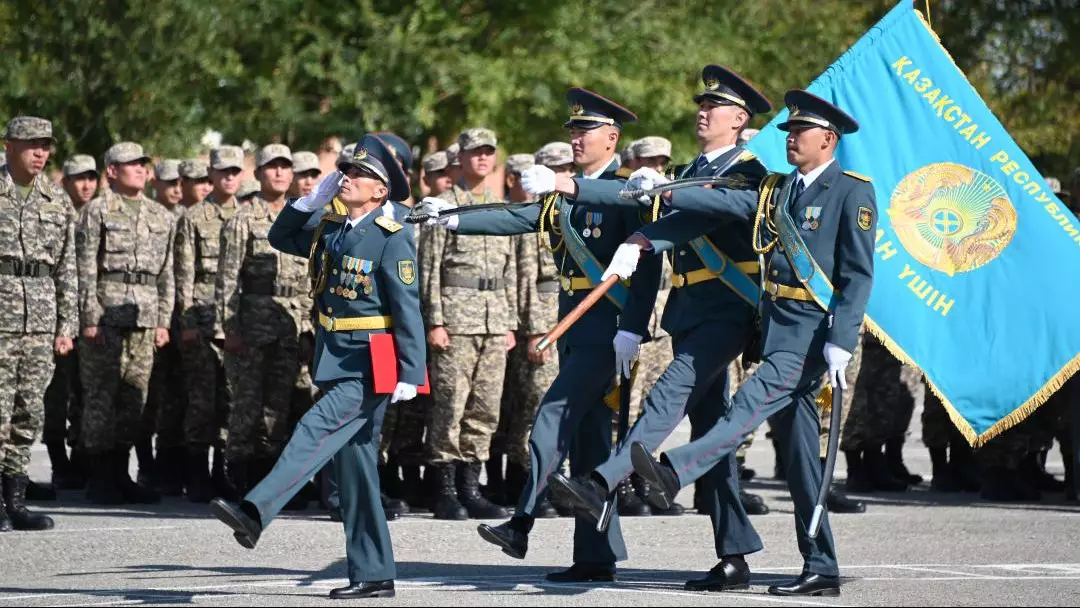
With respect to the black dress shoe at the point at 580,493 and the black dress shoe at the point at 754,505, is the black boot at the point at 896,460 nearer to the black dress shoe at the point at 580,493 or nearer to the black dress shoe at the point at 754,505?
the black dress shoe at the point at 754,505

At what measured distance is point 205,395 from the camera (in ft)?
46.0

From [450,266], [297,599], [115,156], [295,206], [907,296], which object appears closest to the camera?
[297,599]

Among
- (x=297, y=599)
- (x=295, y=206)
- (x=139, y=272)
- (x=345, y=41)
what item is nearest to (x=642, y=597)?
(x=297, y=599)

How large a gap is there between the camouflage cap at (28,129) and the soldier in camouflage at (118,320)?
4.65 ft

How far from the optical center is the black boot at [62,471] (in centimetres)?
1491

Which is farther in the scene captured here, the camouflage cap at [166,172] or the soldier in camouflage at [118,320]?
the camouflage cap at [166,172]

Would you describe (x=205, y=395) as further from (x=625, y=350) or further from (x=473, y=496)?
(x=625, y=350)

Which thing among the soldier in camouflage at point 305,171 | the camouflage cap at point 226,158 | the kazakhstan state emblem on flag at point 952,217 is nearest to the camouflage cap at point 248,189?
the camouflage cap at point 226,158

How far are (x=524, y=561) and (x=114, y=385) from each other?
14.0 feet

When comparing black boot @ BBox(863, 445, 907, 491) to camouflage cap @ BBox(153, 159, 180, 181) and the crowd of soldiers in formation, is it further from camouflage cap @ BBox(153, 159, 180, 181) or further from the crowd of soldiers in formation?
camouflage cap @ BBox(153, 159, 180, 181)

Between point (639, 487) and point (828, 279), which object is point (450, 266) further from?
point (828, 279)

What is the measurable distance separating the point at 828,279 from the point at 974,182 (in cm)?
328

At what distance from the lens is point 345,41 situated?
78.9ft

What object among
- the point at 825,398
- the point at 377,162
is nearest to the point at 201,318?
the point at 377,162
